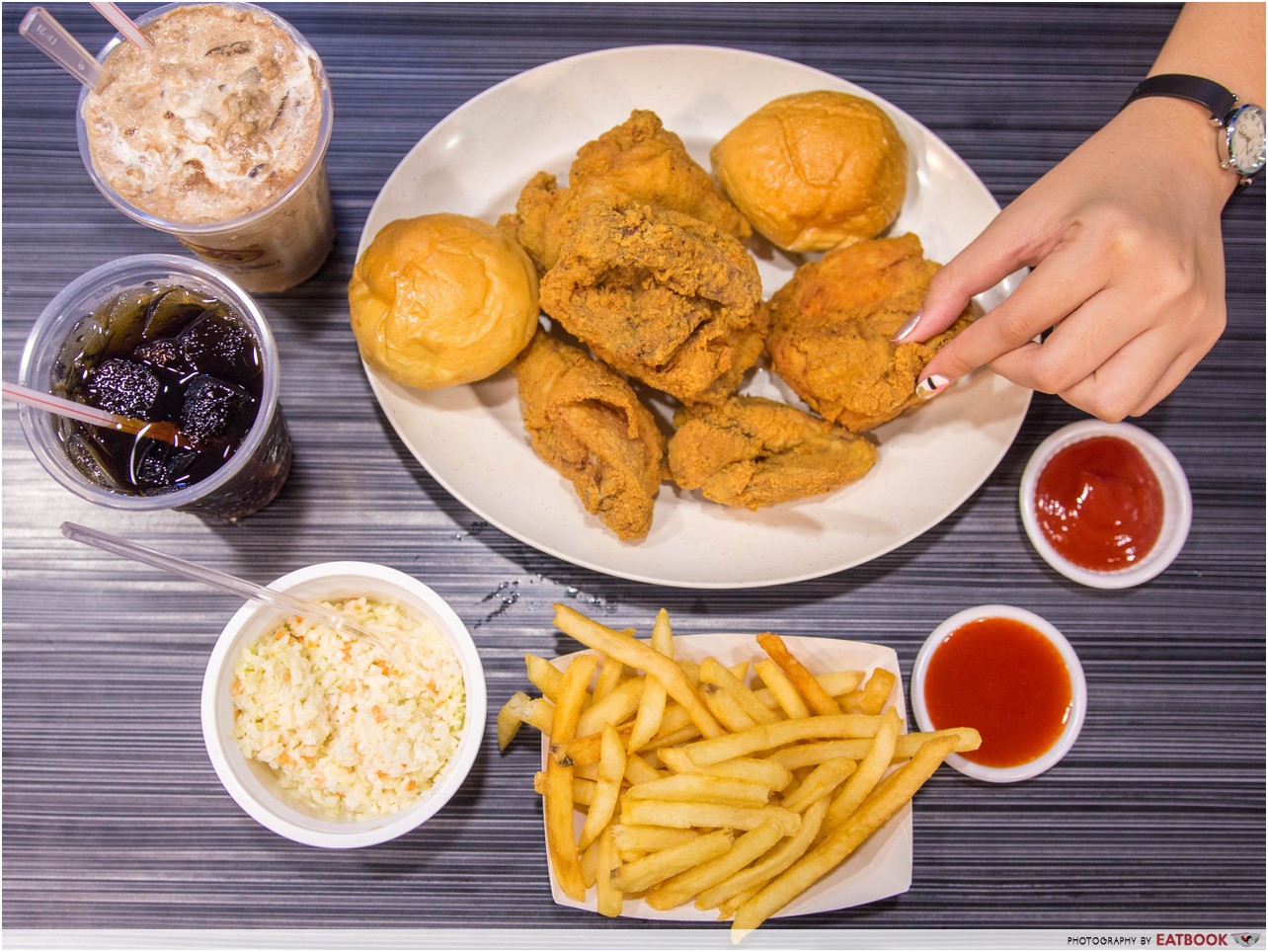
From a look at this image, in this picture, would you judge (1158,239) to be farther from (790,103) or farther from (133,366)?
(133,366)

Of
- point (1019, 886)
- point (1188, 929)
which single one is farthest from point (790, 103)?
point (1188, 929)

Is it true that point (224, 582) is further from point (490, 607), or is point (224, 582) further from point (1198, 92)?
point (1198, 92)

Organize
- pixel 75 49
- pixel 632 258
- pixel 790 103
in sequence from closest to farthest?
pixel 75 49 → pixel 632 258 → pixel 790 103

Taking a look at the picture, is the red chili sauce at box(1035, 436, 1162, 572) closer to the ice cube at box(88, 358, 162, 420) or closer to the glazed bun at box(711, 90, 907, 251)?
the glazed bun at box(711, 90, 907, 251)

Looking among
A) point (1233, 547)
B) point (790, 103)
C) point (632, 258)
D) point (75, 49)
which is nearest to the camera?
point (75, 49)

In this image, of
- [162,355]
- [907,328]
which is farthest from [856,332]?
[162,355]

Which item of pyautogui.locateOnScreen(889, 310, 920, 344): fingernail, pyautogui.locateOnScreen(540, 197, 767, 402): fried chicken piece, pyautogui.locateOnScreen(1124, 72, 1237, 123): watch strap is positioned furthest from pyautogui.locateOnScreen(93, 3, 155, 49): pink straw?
pyautogui.locateOnScreen(1124, 72, 1237, 123): watch strap
